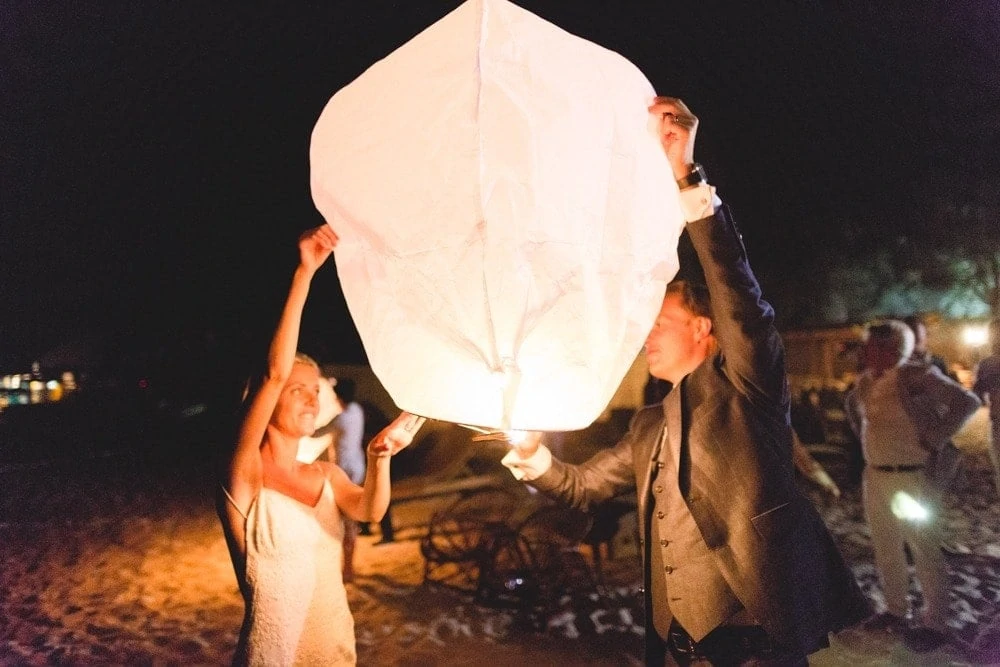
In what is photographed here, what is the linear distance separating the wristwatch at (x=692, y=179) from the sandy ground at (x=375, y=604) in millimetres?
3915

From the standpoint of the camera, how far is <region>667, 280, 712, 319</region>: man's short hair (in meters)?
2.24

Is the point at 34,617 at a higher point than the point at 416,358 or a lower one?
lower

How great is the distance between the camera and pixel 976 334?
1975 cm

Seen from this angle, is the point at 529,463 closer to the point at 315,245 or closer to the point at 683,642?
the point at 683,642

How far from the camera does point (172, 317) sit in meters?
28.9

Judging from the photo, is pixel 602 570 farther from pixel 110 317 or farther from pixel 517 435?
pixel 110 317

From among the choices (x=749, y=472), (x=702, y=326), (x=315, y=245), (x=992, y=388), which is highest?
(x=315, y=245)

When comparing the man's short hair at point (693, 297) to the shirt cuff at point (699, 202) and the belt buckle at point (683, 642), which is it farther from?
the belt buckle at point (683, 642)

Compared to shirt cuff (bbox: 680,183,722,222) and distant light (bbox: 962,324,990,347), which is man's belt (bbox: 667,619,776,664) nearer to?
shirt cuff (bbox: 680,183,722,222)

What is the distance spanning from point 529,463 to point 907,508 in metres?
3.80

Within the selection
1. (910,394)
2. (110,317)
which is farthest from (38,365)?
(910,394)

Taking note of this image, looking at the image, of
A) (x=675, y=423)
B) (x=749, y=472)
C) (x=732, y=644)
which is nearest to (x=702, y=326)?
(x=675, y=423)

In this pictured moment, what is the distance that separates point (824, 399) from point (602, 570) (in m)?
10.6

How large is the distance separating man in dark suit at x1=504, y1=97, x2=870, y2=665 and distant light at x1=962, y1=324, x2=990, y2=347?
72.5 feet
